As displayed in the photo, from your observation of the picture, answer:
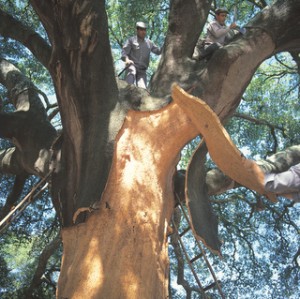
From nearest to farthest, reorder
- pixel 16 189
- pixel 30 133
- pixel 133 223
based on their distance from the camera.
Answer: pixel 133 223 → pixel 30 133 → pixel 16 189

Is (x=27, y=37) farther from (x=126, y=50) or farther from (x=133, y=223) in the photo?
(x=133, y=223)

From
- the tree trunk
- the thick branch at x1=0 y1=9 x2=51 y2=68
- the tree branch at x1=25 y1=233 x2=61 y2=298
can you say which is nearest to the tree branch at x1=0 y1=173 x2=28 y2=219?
the thick branch at x1=0 y1=9 x2=51 y2=68

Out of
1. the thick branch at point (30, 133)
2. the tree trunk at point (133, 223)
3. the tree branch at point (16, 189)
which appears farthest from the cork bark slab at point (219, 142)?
the tree branch at point (16, 189)

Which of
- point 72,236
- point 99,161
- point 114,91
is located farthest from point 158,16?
point 72,236

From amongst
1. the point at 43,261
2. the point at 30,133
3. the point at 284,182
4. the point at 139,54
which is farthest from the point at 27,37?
the point at 43,261

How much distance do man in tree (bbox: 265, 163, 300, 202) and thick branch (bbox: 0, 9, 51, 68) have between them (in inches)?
96.6

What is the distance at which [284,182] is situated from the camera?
2865mm

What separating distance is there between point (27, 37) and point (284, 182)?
3091 millimetres

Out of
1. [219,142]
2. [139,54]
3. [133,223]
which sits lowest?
[133,223]

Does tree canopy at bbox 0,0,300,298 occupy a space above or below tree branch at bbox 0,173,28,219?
below

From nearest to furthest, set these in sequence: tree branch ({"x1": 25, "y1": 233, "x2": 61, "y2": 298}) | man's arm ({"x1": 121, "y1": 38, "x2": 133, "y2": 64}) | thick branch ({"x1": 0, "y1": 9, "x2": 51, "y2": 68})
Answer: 1. thick branch ({"x1": 0, "y1": 9, "x2": 51, "y2": 68})
2. man's arm ({"x1": 121, "y1": 38, "x2": 133, "y2": 64})
3. tree branch ({"x1": 25, "y1": 233, "x2": 61, "y2": 298})

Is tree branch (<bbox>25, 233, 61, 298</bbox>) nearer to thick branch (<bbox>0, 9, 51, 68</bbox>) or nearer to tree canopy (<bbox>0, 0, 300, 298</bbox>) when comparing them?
tree canopy (<bbox>0, 0, 300, 298</bbox>)

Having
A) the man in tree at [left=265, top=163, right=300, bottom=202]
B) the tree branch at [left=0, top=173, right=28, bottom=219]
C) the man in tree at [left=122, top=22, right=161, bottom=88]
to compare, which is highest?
the man in tree at [left=122, top=22, right=161, bottom=88]

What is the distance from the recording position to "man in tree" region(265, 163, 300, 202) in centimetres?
286
